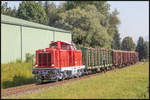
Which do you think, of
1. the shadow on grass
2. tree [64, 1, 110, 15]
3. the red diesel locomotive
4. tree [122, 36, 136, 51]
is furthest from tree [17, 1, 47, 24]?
tree [122, 36, 136, 51]

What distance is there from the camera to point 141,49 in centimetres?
11006

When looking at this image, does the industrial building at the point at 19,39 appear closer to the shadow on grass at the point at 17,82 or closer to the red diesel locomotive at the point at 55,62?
the shadow on grass at the point at 17,82

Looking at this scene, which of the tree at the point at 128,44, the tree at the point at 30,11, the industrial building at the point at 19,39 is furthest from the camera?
the tree at the point at 128,44

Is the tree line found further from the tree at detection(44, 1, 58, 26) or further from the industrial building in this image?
the industrial building

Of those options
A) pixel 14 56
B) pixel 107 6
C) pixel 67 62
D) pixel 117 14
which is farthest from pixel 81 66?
pixel 117 14

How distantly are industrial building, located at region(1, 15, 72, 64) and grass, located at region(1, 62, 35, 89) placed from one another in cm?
326

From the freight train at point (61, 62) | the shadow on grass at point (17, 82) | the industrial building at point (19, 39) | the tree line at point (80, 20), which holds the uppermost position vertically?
the tree line at point (80, 20)

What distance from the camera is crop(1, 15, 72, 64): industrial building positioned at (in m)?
30.7

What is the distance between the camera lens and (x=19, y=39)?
33.3 m

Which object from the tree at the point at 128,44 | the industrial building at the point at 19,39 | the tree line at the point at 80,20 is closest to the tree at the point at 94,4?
the tree line at the point at 80,20

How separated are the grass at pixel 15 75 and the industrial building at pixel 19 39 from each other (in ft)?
10.7

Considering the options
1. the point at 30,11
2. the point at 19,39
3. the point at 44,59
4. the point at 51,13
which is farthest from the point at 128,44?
the point at 44,59

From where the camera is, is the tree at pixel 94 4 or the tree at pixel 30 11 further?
the tree at pixel 94 4

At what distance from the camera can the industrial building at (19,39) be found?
101 feet
